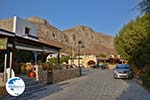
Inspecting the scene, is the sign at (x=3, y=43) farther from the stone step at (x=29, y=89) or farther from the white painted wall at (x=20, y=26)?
the white painted wall at (x=20, y=26)

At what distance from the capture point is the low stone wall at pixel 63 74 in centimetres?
2541

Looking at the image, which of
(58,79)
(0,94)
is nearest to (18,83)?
(0,94)

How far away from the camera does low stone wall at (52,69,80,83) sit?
25.4 meters

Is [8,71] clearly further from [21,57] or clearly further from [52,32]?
[52,32]

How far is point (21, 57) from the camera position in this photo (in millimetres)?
30969

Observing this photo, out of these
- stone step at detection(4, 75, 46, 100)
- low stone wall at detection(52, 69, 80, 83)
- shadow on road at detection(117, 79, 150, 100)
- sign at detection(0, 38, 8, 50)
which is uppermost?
sign at detection(0, 38, 8, 50)

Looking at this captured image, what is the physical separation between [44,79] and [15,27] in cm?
1299

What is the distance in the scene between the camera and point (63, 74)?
1118 inches
